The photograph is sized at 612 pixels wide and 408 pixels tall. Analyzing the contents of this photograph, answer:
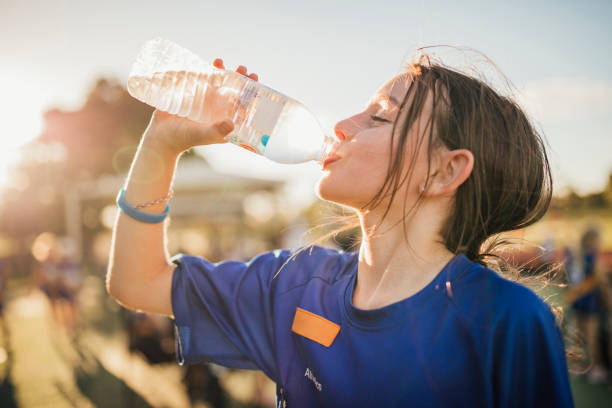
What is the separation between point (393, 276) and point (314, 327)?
304 mm

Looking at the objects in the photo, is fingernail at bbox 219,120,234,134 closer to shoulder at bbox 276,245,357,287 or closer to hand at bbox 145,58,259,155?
hand at bbox 145,58,259,155

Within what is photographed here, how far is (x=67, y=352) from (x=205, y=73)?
21.7ft

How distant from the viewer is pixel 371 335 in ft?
3.58

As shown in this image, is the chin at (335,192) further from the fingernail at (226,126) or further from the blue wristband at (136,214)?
the blue wristband at (136,214)

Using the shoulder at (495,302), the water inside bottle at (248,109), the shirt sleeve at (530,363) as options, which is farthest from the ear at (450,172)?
the water inside bottle at (248,109)

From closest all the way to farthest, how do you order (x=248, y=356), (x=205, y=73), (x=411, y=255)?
(x=411, y=255)
(x=248, y=356)
(x=205, y=73)

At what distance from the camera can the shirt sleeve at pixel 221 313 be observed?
1.38m

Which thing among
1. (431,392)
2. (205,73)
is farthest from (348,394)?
(205,73)

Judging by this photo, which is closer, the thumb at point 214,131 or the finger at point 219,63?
the thumb at point 214,131

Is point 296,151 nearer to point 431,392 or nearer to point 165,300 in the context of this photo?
point 165,300

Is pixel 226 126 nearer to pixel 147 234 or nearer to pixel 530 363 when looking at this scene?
pixel 147 234

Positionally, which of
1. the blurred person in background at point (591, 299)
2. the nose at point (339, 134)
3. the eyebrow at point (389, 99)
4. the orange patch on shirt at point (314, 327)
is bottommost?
the blurred person in background at point (591, 299)

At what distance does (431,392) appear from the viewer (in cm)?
95

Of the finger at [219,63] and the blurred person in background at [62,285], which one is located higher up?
the finger at [219,63]
